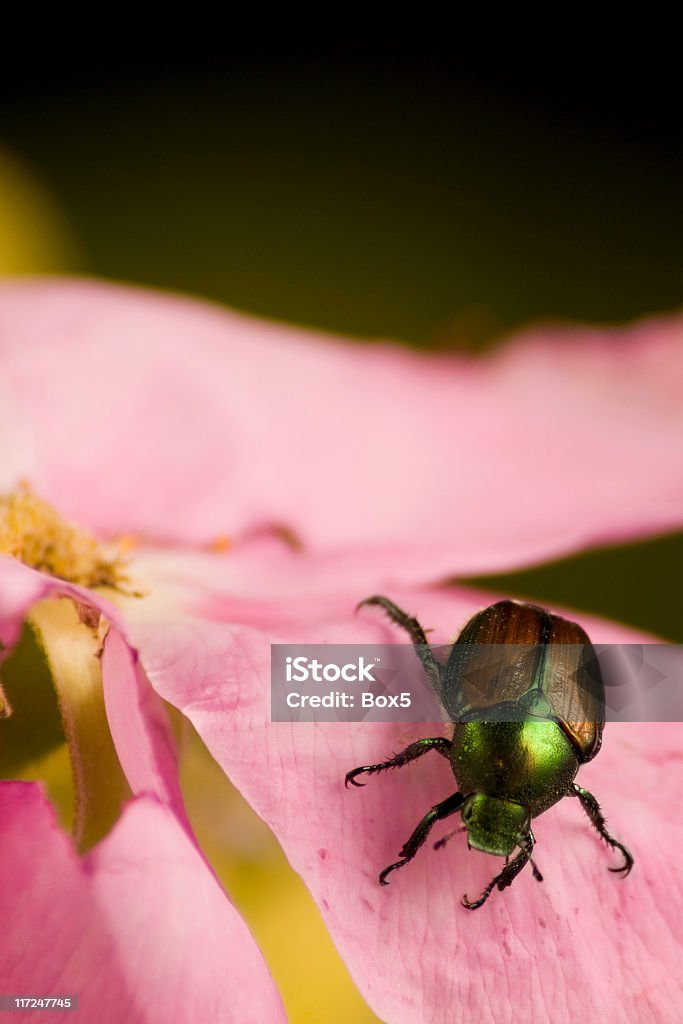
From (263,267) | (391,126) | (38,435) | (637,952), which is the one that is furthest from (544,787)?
(391,126)

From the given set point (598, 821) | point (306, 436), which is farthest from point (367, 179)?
point (598, 821)

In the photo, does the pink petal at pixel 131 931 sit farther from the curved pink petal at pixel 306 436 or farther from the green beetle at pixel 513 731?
the curved pink petal at pixel 306 436

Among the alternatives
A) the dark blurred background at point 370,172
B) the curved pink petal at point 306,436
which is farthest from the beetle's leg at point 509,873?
the dark blurred background at point 370,172

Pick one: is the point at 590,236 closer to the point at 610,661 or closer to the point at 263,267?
the point at 263,267

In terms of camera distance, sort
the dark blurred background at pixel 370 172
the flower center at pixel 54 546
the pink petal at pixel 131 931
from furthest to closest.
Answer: the dark blurred background at pixel 370 172, the flower center at pixel 54 546, the pink petal at pixel 131 931

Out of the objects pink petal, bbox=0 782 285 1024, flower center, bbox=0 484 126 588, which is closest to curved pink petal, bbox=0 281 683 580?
flower center, bbox=0 484 126 588

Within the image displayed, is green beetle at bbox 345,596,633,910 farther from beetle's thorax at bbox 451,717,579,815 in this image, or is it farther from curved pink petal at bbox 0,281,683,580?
curved pink petal at bbox 0,281,683,580
